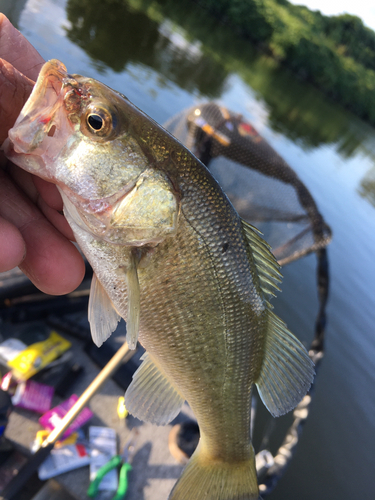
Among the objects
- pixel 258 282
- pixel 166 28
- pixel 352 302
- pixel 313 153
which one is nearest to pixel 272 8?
pixel 166 28

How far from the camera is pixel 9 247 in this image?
155 centimetres

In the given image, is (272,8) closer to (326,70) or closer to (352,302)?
(326,70)

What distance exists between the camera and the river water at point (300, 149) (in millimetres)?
6656

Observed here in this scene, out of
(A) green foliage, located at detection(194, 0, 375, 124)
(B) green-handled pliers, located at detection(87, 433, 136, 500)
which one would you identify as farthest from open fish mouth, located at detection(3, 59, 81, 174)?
(A) green foliage, located at detection(194, 0, 375, 124)

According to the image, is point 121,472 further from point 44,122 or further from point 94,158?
point 44,122

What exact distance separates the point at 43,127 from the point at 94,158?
0.82 ft

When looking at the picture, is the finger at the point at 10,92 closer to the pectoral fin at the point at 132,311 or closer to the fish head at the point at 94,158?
the fish head at the point at 94,158

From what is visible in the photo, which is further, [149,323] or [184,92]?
[184,92]

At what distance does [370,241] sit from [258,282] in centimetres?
1530

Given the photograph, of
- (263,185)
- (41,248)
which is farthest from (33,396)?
(263,185)

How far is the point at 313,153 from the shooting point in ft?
73.0

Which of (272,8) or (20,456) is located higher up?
(272,8)

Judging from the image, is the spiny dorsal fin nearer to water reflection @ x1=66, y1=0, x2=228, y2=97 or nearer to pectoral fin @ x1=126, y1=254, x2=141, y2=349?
pectoral fin @ x1=126, y1=254, x2=141, y2=349

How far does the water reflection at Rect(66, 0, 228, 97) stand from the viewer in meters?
17.8
